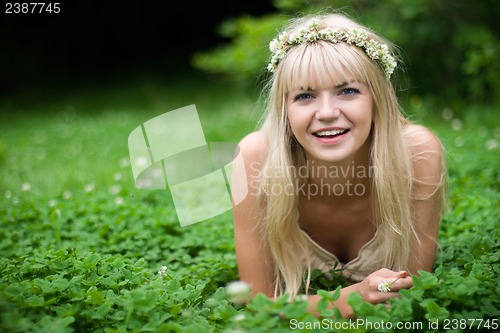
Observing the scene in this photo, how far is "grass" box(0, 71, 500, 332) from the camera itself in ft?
7.39

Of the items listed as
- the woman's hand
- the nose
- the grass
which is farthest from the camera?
the nose

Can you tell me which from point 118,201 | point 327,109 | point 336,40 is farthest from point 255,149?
point 118,201

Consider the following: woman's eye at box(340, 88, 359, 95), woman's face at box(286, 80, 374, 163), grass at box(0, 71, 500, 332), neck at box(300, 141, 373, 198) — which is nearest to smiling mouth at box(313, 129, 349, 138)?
woman's face at box(286, 80, 374, 163)

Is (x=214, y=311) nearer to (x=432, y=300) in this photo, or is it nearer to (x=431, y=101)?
(x=432, y=300)

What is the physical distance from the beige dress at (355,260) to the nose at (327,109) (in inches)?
25.7

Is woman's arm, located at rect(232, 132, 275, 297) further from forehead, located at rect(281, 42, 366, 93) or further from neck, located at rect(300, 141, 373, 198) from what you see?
forehead, located at rect(281, 42, 366, 93)

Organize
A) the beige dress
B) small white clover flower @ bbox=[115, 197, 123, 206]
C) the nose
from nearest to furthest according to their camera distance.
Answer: the nose < the beige dress < small white clover flower @ bbox=[115, 197, 123, 206]

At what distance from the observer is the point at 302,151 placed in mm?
2971

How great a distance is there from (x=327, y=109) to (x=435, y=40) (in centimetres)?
523

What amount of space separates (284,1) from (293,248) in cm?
497

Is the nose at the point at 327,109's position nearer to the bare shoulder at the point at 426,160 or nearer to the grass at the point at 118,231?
the bare shoulder at the point at 426,160

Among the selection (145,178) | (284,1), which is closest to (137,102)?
(284,1)

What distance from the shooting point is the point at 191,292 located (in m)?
2.49

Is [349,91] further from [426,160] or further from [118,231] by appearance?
[118,231]
